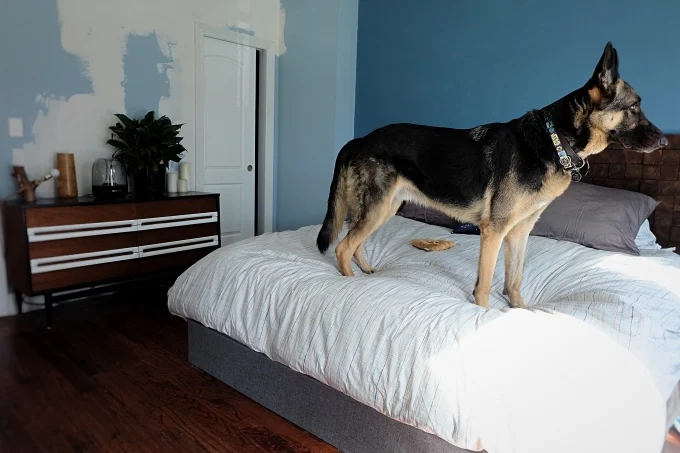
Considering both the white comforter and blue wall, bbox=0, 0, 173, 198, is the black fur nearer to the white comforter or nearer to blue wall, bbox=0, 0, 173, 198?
the white comforter

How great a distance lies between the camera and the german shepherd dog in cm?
179

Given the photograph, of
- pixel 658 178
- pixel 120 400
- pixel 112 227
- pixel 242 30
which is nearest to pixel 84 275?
pixel 112 227

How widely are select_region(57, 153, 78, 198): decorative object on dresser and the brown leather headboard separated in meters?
3.52

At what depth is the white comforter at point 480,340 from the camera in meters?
1.20

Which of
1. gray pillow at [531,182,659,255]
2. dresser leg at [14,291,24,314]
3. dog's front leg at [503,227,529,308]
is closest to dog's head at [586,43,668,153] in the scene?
dog's front leg at [503,227,529,308]

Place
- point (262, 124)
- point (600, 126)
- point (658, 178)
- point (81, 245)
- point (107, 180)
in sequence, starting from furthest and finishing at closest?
point (262, 124)
point (107, 180)
point (81, 245)
point (658, 178)
point (600, 126)

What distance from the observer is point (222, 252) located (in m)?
2.24

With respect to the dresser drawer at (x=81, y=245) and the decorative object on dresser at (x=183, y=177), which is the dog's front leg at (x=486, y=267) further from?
A: the decorative object on dresser at (x=183, y=177)

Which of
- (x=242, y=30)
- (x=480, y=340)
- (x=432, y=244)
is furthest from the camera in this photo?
(x=242, y=30)

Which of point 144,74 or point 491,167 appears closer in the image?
point 491,167

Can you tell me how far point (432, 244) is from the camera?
2508 millimetres

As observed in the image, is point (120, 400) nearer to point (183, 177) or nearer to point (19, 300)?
point (19, 300)

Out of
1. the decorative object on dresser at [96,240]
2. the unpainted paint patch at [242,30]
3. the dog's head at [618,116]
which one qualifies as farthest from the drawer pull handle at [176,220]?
the dog's head at [618,116]

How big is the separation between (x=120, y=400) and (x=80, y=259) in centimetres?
134
